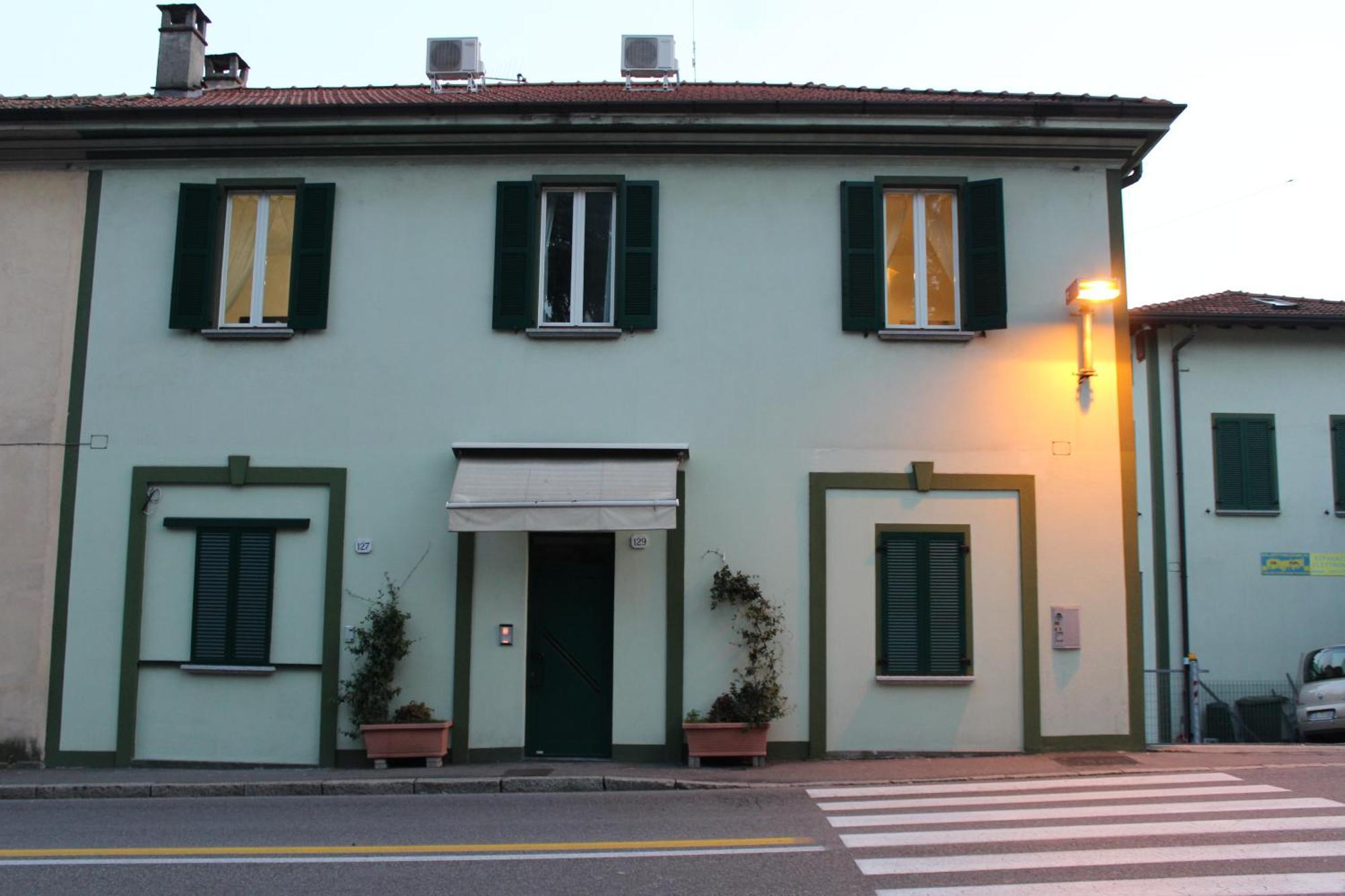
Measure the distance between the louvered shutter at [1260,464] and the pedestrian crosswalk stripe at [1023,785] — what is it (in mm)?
10404

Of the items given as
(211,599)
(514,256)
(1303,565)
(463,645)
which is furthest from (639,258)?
(1303,565)

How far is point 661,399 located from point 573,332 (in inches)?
47.5

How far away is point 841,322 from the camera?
13.0m

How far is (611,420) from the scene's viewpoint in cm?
1295

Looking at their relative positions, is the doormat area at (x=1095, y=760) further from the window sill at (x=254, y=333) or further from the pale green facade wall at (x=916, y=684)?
the window sill at (x=254, y=333)

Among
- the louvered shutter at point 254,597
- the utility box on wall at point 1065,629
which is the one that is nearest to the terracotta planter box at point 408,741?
the louvered shutter at point 254,597

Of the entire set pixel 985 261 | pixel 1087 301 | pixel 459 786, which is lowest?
pixel 459 786

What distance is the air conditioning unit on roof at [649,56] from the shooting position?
14750 millimetres

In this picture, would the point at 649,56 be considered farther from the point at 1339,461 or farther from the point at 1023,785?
the point at 1339,461

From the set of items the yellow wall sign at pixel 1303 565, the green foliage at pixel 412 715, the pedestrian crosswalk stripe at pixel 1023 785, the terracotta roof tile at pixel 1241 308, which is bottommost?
the pedestrian crosswalk stripe at pixel 1023 785

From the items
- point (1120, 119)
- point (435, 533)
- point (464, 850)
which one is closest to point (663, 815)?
point (464, 850)

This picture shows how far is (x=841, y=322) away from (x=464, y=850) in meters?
7.13

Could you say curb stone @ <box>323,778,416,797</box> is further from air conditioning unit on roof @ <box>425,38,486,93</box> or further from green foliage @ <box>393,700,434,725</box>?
air conditioning unit on roof @ <box>425,38,486,93</box>

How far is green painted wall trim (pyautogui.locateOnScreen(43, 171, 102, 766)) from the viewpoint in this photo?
1286 cm
